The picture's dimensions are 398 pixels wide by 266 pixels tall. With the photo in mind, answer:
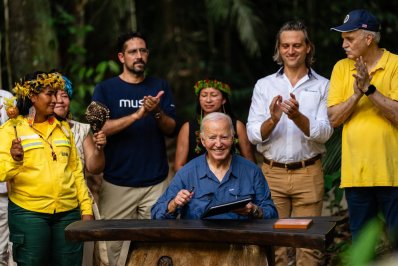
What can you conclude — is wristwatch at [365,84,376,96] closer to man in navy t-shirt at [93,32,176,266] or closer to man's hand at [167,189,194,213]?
man's hand at [167,189,194,213]

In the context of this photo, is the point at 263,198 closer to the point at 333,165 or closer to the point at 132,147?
the point at 132,147

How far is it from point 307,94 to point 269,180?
0.68 m

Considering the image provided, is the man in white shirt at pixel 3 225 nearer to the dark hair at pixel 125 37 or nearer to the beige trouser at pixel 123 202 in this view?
the beige trouser at pixel 123 202

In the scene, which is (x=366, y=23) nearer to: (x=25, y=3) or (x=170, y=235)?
(x=170, y=235)

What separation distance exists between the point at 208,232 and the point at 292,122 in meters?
1.66

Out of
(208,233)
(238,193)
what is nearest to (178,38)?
(238,193)

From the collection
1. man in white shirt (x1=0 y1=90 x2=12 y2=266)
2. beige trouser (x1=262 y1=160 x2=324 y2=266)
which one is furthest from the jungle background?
man in white shirt (x1=0 y1=90 x2=12 y2=266)

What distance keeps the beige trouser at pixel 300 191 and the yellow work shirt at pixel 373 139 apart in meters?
0.39

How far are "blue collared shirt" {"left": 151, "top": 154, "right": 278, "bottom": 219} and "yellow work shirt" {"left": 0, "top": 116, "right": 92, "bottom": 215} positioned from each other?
0.65m

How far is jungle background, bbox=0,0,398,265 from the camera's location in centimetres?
884

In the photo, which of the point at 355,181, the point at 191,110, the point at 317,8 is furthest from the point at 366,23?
the point at 317,8

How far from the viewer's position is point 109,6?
→ 11.6m

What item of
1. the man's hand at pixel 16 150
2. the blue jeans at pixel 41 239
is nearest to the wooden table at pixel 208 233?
the blue jeans at pixel 41 239

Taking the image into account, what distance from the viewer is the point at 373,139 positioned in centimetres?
504
